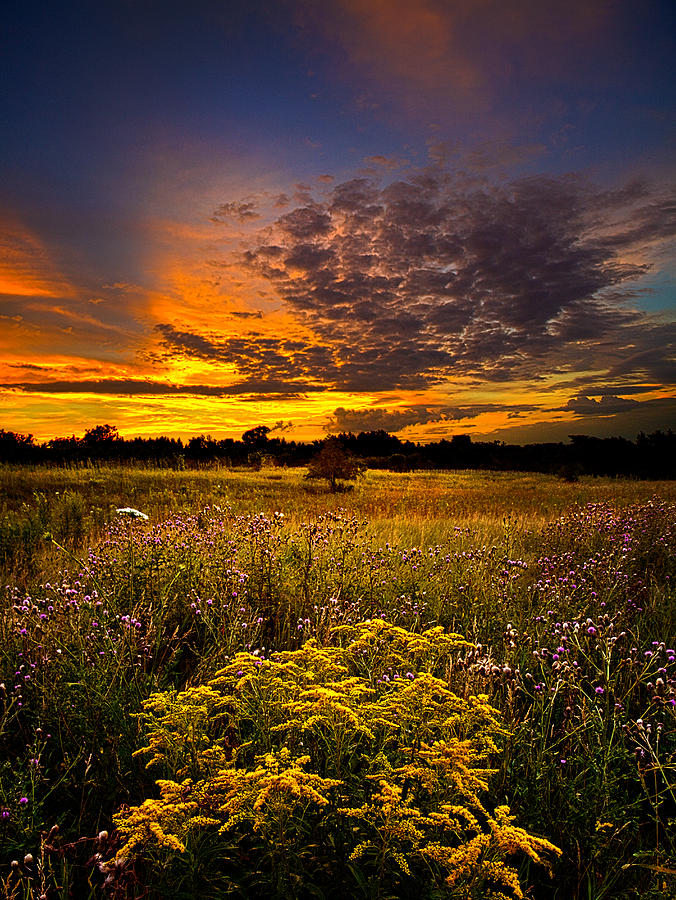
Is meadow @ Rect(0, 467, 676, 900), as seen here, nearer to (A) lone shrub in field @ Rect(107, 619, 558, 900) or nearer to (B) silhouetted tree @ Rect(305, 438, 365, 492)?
(A) lone shrub in field @ Rect(107, 619, 558, 900)

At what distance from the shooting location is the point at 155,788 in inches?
106

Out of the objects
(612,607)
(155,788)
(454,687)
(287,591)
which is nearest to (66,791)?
(155,788)

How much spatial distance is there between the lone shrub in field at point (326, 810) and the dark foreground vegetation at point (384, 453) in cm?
2100

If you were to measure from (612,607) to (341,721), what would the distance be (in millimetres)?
4346

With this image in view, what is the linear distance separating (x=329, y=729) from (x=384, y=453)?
59.0 m

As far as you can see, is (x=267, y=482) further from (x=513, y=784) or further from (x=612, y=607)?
(x=513, y=784)

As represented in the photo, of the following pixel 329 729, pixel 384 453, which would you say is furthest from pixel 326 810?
pixel 384 453

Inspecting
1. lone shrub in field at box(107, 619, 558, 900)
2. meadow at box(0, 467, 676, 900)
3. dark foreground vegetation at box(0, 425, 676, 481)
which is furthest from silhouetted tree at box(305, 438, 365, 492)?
lone shrub in field at box(107, 619, 558, 900)

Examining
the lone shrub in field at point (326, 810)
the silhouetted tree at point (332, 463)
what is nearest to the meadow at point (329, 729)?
the lone shrub in field at point (326, 810)

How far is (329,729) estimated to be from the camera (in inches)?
94.3

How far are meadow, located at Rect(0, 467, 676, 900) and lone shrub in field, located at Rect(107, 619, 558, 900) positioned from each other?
2 cm

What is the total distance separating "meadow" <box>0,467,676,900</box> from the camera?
70.1 inches

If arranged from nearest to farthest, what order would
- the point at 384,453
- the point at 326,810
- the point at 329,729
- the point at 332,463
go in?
the point at 326,810
the point at 329,729
the point at 332,463
the point at 384,453

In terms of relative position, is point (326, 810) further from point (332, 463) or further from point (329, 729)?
point (332, 463)
